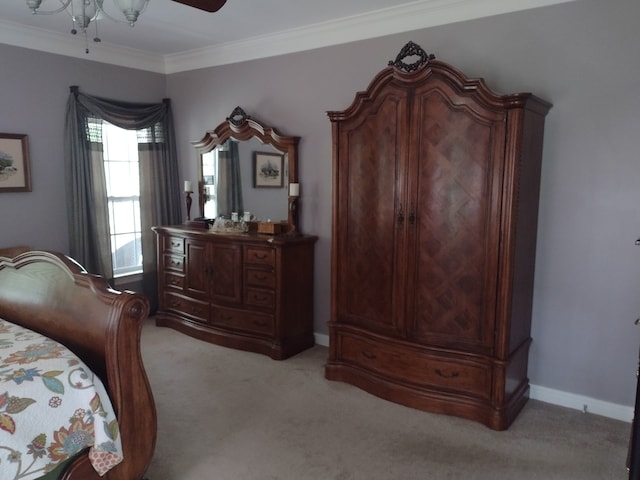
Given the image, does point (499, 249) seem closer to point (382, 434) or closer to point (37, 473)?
point (382, 434)

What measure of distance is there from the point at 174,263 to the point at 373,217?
215 cm

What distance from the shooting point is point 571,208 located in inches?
116

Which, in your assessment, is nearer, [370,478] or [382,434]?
[370,478]

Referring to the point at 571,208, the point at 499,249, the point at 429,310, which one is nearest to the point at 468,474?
the point at 429,310

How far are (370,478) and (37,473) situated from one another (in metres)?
1.42

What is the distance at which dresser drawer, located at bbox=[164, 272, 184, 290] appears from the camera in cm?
445

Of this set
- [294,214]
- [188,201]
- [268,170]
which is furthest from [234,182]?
[294,214]

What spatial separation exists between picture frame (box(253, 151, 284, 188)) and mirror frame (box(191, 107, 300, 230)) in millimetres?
73

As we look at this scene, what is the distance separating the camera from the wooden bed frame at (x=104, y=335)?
1948mm

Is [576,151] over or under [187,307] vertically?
over

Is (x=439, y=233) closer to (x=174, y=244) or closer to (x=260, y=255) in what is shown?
(x=260, y=255)

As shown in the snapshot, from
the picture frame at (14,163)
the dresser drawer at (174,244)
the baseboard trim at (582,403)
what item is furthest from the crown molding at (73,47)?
the baseboard trim at (582,403)

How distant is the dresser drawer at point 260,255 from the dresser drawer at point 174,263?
796mm

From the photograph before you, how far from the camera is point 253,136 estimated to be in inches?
167
